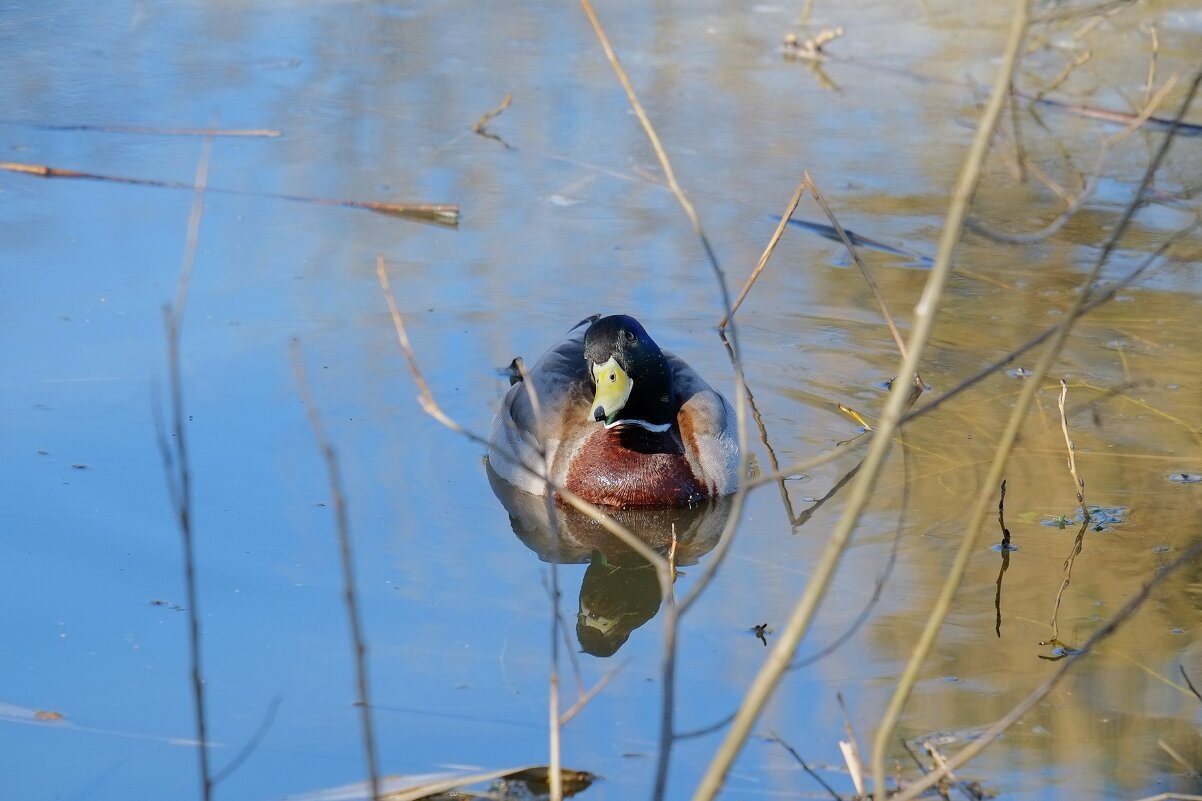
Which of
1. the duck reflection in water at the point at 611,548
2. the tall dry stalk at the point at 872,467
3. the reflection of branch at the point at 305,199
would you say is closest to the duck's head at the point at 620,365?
the duck reflection in water at the point at 611,548

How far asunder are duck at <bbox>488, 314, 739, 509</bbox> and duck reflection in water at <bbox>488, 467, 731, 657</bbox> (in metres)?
0.07

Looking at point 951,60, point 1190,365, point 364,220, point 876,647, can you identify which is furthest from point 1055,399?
point 951,60

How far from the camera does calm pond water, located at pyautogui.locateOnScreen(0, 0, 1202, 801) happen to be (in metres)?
3.90

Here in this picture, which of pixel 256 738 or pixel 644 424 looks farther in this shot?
pixel 644 424

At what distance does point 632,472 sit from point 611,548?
53 cm

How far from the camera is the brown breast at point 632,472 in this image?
18.7ft

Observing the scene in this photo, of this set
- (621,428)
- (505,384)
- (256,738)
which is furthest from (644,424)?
(256,738)

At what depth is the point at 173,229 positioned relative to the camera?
285 inches

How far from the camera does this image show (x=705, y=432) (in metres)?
5.84

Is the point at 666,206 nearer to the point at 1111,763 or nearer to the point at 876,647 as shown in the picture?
the point at 876,647

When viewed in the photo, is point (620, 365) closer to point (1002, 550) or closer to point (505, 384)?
point (505, 384)

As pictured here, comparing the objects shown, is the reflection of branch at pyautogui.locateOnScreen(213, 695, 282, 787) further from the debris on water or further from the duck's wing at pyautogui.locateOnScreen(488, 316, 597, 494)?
the debris on water

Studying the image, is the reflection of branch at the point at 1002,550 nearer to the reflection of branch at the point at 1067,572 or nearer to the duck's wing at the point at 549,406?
the reflection of branch at the point at 1067,572

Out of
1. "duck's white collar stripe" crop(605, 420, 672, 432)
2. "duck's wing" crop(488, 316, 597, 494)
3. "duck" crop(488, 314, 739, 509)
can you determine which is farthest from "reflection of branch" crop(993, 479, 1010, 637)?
"duck's wing" crop(488, 316, 597, 494)
